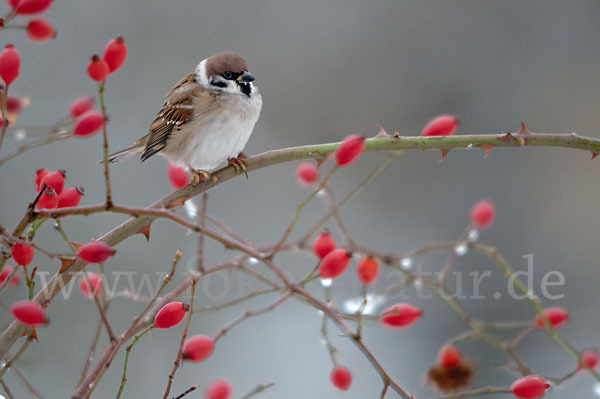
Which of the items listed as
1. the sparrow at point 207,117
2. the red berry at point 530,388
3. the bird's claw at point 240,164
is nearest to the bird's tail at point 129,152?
the sparrow at point 207,117

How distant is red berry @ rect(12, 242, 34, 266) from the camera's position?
87cm

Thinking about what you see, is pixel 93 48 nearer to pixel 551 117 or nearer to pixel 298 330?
pixel 298 330

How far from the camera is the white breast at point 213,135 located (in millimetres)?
1984

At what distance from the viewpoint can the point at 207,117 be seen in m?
2.08

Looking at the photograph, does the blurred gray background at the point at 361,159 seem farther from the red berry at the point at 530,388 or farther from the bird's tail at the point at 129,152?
the red berry at the point at 530,388

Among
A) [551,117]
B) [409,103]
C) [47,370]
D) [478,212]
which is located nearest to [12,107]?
[478,212]

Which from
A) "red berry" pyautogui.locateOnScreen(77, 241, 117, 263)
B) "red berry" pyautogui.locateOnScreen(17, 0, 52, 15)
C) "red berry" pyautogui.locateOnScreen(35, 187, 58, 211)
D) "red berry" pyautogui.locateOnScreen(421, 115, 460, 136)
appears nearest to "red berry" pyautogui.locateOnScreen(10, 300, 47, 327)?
"red berry" pyautogui.locateOnScreen(77, 241, 117, 263)

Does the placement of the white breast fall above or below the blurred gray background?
below

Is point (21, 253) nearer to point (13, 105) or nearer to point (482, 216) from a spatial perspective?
point (13, 105)

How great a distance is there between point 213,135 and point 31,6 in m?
1.08

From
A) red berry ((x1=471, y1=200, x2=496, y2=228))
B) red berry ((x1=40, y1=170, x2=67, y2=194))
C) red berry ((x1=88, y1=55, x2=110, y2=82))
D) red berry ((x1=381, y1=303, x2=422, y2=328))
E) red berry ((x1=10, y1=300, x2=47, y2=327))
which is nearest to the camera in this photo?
red berry ((x1=10, y1=300, x2=47, y2=327))

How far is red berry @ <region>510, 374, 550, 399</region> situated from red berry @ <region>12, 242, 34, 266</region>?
2.42 feet

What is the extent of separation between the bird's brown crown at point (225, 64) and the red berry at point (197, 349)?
120cm

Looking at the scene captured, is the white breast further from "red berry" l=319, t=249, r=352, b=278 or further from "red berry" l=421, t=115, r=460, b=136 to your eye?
"red berry" l=319, t=249, r=352, b=278
